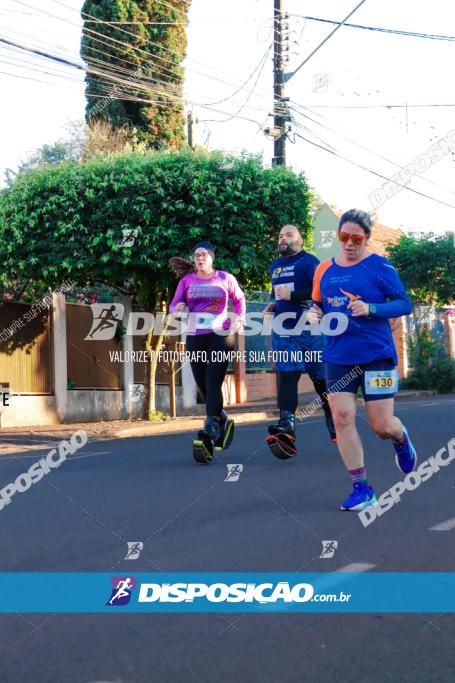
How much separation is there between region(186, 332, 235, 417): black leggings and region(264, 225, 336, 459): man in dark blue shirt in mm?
505

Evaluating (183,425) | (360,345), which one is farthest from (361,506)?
(183,425)

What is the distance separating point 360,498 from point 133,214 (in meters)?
10.1

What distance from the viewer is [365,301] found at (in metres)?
6.38

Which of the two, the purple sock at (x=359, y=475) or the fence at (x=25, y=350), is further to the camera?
the fence at (x=25, y=350)

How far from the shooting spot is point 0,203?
644 inches

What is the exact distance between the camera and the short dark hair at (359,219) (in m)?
6.38

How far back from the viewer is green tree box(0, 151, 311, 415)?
15.6 meters

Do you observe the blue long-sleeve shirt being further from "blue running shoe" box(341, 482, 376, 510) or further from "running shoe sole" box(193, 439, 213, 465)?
"running shoe sole" box(193, 439, 213, 465)

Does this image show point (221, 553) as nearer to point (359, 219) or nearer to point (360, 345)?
point (360, 345)

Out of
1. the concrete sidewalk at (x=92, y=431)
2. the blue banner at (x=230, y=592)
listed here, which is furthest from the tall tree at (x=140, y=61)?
the blue banner at (x=230, y=592)

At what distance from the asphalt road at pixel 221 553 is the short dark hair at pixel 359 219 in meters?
1.71

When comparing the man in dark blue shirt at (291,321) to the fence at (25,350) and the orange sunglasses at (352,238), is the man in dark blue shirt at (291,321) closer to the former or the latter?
the orange sunglasses at (352,238)
